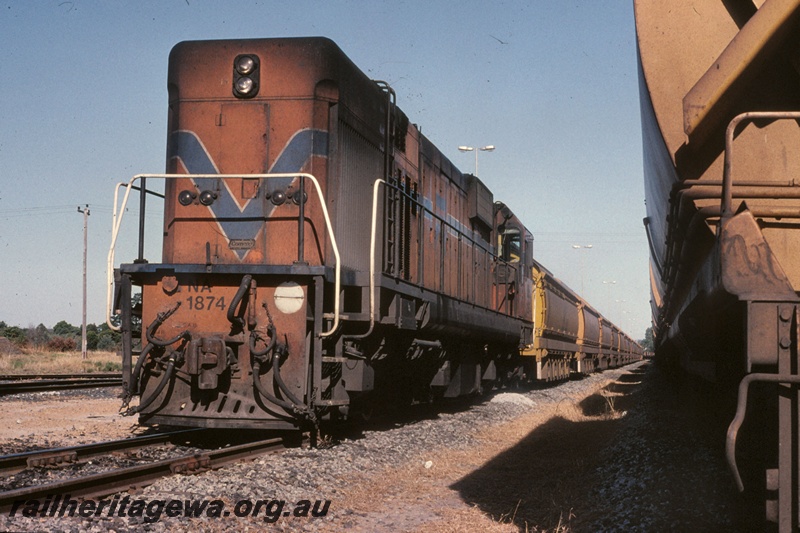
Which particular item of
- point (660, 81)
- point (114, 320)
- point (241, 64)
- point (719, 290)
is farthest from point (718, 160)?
point (114, 320)

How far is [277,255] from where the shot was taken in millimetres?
7809

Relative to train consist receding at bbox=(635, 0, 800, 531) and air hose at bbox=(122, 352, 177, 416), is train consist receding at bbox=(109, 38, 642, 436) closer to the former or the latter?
air hose at bbox=(122, 352, 177, 416)

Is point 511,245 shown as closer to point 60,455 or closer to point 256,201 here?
point 256,201

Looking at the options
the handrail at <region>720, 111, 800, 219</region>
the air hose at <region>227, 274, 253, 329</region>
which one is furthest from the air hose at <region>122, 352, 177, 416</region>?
the handrail at <region>720, 111, 800, 219</region>

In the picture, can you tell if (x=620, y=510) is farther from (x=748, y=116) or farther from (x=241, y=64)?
(x=241, y=64)

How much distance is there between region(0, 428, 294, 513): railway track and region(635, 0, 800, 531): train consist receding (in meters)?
3.99

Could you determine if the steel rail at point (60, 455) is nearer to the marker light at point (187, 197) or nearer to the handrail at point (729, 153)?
the marker light at point (187, 197)

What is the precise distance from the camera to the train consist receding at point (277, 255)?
7105 mm

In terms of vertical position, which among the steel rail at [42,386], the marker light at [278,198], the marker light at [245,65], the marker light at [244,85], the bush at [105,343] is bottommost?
the bush at [105,343]

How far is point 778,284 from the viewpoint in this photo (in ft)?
10.9

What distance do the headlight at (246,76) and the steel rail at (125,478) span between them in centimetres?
363

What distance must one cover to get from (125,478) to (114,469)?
48cm

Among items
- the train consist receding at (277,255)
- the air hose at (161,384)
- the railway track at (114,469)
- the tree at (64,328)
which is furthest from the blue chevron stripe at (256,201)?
the tree at (64,328)

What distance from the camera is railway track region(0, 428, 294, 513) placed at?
15.8 ft
